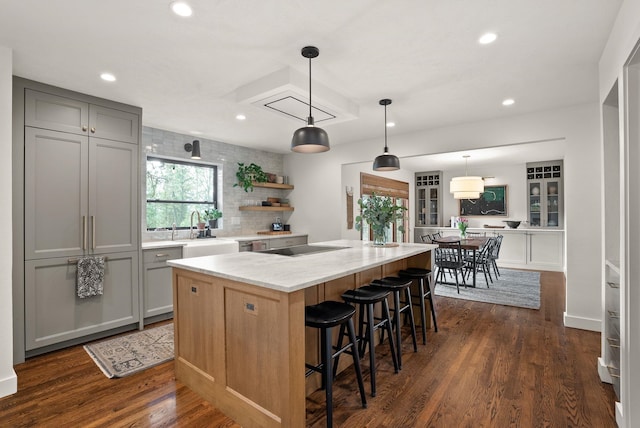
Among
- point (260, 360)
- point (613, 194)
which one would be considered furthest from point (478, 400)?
point (613, 194)

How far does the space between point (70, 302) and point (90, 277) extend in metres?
0.28

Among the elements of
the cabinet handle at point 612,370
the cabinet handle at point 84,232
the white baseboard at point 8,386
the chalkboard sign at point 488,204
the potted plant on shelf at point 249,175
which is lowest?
the white baseboard at point 8,386

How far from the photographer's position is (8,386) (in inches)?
91.2

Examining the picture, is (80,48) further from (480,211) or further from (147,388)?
(480,211)

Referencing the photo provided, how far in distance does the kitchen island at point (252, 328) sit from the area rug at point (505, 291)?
299cm

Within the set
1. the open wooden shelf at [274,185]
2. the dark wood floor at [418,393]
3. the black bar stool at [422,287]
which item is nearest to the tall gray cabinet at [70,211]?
the dark wood floor at [418,393]

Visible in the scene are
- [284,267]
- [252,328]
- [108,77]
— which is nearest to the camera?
[252,328]

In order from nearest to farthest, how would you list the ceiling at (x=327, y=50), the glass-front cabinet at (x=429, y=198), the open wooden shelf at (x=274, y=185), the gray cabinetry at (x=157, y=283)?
the ceiling at (x=327, y=50) < the gray cabinetry at (x=157, y=283) < the open wooden shelf at (x=274, y=185) < the glass-front cabinet at (x=429, y=198)

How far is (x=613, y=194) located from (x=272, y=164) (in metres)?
4.93

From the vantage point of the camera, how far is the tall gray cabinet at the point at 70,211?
9.35 feet

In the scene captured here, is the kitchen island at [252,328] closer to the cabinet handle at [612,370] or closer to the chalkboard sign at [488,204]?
the cabinet handle at [612,370]

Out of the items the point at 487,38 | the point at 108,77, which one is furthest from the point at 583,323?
the point at 108,77

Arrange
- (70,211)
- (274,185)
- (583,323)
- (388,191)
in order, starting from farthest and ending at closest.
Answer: (388,191), (274,185), (583,323), (70,211)

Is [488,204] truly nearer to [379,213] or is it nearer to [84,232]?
[379,213]
